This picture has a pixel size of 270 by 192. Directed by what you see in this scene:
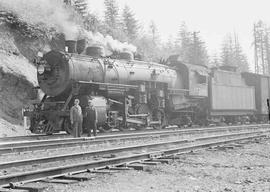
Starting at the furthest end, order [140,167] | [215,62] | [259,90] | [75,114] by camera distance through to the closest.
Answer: [215,62] < [259,90] < [75,114] < [140,167]

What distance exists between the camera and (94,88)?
15.8 meters

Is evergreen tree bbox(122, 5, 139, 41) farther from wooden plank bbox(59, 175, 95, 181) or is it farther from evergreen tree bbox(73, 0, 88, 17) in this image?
wooden plank bbox(59, 175, 95, 181)

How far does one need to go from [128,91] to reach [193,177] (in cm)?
1108

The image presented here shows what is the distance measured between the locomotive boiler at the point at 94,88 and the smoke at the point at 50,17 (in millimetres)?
4317

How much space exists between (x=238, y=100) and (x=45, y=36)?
42.5 ft

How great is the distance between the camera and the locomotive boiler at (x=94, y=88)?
49.1 feet

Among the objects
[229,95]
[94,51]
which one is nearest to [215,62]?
[229,95]

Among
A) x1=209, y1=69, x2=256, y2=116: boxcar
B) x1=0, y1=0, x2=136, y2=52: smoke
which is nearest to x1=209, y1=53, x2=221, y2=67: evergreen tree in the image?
x1=209, y1=69, x2=256, y2=116: boxcar

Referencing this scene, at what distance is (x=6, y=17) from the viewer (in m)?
23.2

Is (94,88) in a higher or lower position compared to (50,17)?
lower

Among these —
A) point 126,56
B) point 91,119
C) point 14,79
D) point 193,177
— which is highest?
point 126,56

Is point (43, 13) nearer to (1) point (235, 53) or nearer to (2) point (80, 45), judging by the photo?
(2) point (80, 45)

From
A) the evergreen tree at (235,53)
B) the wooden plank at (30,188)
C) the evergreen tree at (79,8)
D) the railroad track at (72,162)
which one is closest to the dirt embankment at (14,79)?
the railroad track at (72,162)

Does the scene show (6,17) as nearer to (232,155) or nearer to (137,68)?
(137,68)
